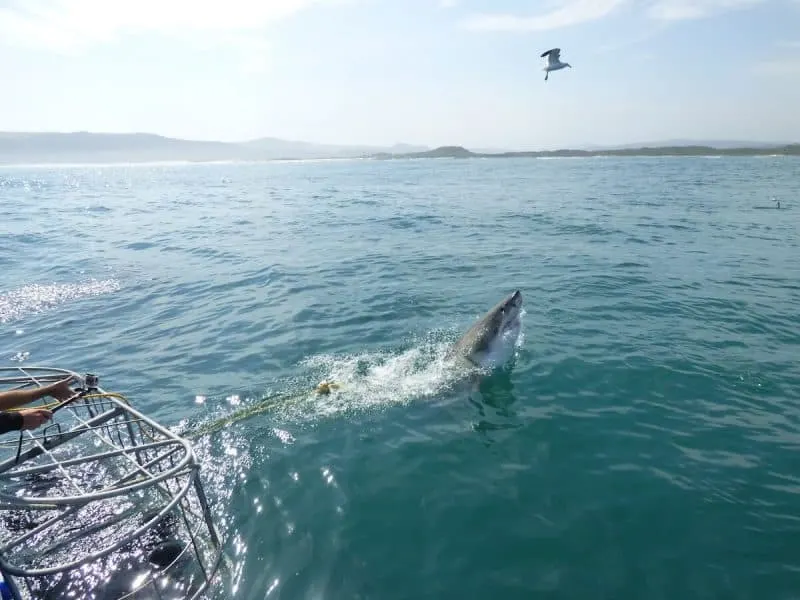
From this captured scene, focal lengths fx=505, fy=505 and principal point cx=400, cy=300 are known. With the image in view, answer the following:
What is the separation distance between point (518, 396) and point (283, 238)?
2430cm

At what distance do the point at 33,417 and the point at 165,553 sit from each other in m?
3.01

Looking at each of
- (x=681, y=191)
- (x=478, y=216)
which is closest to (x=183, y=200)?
(x=478, y=216)

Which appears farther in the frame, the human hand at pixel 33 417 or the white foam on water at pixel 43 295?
the white foam on water at pixel 43 295

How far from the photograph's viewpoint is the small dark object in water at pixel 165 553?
7410 millimetres

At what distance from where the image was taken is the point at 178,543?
7.77 m

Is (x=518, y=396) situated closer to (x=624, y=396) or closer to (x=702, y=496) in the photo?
(x=624, y=396)

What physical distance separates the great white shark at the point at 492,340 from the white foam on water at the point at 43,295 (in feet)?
54.9

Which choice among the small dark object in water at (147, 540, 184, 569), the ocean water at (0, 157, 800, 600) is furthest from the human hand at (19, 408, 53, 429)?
the ocean water at (0, 157, 800, 600)

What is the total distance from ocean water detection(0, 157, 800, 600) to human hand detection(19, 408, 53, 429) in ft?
11.0

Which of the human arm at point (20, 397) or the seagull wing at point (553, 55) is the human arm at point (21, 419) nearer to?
the human arm at point (20, 397)

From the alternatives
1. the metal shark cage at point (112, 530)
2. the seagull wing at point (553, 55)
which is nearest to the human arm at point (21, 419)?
the metal shark cage at point (112, 530)

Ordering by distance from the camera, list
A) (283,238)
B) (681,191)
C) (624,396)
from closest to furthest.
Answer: (624,396)
(283,238)
(681,191)

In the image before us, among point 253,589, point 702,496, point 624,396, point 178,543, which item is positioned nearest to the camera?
point 253,589

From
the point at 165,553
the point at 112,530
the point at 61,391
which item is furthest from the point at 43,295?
the point at 165,553
